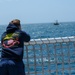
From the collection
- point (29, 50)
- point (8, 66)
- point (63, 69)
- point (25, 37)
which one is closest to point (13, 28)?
point (25, 37)

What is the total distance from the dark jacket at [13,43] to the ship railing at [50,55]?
1.10 m

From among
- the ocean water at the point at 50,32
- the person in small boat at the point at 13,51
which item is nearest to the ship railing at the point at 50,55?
the person in small boat at the point at 13,51

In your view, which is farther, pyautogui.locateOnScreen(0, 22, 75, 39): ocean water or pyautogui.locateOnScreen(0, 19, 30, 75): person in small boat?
pyautogui.locateOnScreen(0, 22, 75, 39): ocean water

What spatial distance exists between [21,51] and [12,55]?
187mm

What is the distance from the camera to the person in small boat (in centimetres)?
668

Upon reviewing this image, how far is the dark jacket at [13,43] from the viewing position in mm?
6797

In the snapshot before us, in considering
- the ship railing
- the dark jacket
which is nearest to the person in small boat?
the dark jacket

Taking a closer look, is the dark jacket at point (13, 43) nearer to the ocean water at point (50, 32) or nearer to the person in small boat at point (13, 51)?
the person in small boat at point (13, 51)

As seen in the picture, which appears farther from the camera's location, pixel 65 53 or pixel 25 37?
pixel 65 53

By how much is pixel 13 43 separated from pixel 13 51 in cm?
15

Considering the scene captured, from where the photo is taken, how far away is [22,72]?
267 inches

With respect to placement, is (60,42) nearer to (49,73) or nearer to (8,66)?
(49,73)

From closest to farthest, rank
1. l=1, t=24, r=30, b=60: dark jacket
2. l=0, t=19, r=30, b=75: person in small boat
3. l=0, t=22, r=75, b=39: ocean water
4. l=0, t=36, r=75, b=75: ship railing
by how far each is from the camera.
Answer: l=0, t=19, r=30, b=75: person in small boat < l=1, t=24, r=30, b=60: dark jacket < l=0, t=36, r=75, b=75: ship railing < l=0, t=22, r=75, b=39: ocean water

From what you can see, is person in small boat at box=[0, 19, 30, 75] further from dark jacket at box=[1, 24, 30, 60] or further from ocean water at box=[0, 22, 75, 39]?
ocean water at box=[0, 22, 75, 39]
